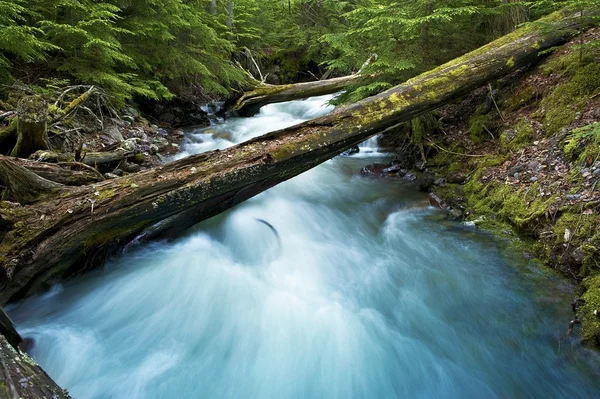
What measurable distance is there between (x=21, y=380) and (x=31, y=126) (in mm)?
4011

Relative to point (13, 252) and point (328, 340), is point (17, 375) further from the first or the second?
point (328, 340)

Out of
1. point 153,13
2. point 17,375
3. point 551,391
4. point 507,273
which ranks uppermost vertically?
point 153,13

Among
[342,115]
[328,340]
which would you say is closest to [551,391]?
[328,340]

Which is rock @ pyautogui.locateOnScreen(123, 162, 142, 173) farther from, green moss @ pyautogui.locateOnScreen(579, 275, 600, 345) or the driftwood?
the driftwood

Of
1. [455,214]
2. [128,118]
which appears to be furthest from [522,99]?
[128,118]

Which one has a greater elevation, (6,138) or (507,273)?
(6,138)

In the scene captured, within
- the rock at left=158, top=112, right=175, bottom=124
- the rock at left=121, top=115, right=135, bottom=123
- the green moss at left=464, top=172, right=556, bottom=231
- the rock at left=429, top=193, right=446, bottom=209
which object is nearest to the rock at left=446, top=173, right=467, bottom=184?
the green moss at left=464, top=172, right=556, bottom=231

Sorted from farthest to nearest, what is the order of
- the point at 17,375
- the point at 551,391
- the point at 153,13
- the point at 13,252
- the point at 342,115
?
the point at 153,13, the point at 342,115, the point at 13,252, the point at 551,391, the point at 17,375

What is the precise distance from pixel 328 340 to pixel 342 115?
2.82 meters

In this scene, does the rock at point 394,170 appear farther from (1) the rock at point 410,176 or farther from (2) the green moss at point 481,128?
(2) the green moss at point 481,128

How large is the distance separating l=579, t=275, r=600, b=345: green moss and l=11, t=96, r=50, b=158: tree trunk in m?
6.45

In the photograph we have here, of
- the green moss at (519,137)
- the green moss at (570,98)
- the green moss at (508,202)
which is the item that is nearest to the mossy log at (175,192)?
the green moss at (570,98)

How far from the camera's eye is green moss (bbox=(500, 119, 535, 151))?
5367mm

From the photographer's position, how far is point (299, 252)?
511cm
